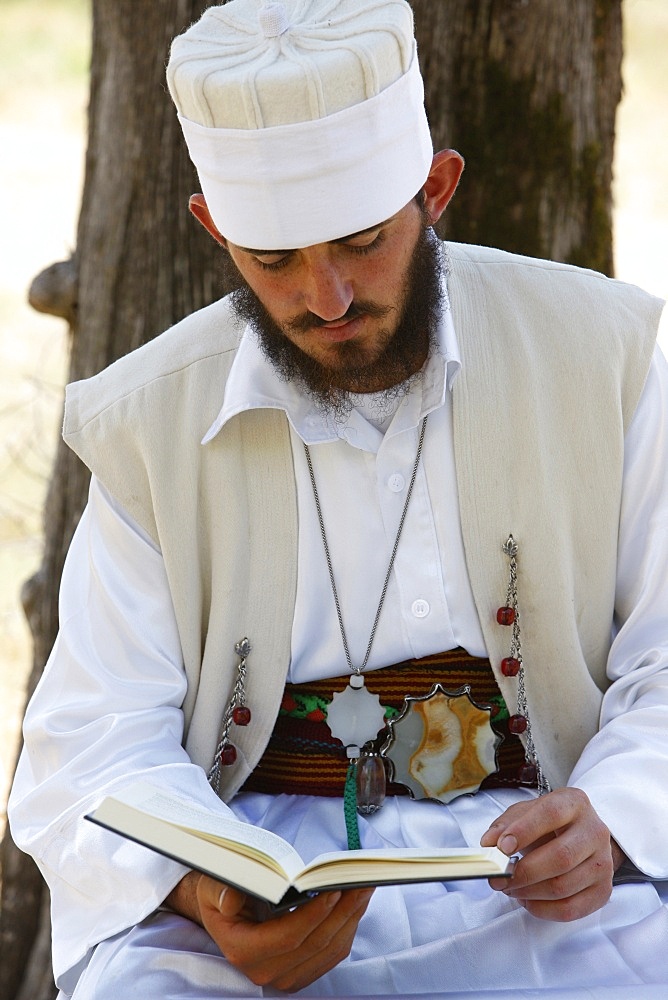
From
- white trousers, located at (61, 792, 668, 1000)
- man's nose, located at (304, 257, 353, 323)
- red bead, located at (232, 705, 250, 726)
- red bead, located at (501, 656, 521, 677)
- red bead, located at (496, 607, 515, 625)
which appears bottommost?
white trousers, located at (61, 792, 668, 1000)

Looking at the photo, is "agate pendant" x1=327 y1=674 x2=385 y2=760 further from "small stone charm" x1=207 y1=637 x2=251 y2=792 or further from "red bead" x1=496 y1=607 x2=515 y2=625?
"red bead" x1=496 y1=607 x2=515 y2=625

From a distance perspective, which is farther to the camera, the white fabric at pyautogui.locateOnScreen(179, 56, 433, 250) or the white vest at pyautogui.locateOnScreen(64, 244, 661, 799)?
the white vest at pyautogui.locateOnScreen(64, 244, 661, 799)

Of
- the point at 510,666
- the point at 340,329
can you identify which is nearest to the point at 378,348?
the point at 340,329

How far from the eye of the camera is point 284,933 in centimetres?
229

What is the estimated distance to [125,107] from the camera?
395cm

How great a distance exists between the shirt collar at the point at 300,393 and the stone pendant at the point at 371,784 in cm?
71

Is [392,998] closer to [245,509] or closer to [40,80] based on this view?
[245,509]

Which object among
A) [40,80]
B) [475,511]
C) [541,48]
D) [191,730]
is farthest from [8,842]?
[40,80]

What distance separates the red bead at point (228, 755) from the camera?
2.93 meters

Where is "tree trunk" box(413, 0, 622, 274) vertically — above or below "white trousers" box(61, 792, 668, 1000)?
above

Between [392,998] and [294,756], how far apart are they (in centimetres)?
75

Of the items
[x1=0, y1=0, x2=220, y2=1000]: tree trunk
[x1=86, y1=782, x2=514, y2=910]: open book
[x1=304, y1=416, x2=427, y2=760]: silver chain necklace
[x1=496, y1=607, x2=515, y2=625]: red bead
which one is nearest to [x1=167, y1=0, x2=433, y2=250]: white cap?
[x1=304, y1=416, x2=427, y2=760]: silver chain necklace

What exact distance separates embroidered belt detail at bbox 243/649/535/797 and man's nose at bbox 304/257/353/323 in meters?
0.80

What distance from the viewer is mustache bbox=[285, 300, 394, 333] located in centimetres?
277
